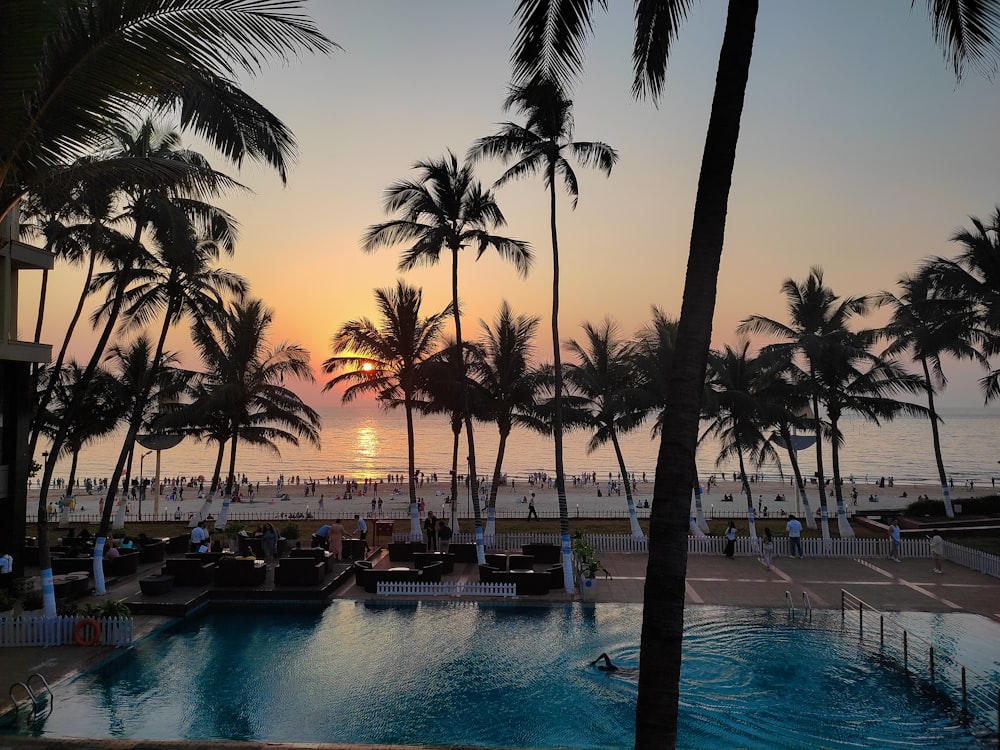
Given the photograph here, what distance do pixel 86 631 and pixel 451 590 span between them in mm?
8721

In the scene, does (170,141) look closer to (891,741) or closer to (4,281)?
(4,281)

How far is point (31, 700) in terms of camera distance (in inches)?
440

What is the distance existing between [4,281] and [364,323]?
11983 millimetres

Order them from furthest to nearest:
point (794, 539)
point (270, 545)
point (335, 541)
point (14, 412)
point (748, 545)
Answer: point (748, 545), point (794, 539), point (270, 545), point (335, 541), point (14, 412)

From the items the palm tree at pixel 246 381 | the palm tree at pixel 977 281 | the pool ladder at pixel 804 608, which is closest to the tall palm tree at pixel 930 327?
the palm tree at pixel 977 281

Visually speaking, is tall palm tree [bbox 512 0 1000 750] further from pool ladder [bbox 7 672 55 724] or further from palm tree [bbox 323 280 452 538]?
palm tree [bbox 323 280 452 538]

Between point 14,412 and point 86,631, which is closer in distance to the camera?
point 86,631

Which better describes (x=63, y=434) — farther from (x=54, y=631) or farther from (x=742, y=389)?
(x=742, y=389)

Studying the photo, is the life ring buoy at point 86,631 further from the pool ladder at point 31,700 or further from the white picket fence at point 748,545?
the white picket fence at point 748,545

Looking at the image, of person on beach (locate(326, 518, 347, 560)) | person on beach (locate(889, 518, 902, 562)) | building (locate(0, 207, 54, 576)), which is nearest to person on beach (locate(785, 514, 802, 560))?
person on beach (locate(889, 518, 902, 562))

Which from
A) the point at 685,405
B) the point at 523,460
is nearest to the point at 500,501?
the point at 685,405

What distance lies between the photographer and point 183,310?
2417 centimetres

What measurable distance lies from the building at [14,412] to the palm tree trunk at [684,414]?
19.4 m

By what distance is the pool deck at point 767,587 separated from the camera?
551 inches
